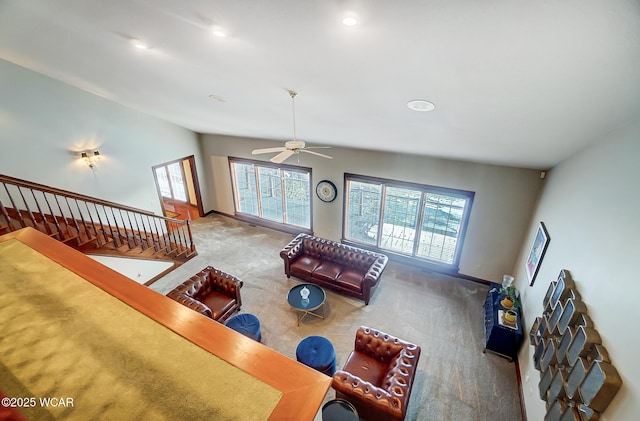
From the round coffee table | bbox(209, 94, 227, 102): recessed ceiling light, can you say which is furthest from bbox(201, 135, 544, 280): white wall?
bbox(209, 94, 227, 102): recessed ceiling light

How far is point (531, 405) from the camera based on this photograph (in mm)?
3051

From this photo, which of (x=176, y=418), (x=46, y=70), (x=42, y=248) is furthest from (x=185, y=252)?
(x=176, y=418)

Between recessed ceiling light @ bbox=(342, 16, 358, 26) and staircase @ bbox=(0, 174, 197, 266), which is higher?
recessed ceiling light @ bbox=(342, 16, 358, 26)

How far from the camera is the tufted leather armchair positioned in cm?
285

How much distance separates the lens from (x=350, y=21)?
162 centimetres

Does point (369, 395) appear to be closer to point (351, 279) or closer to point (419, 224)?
point (351, 279)

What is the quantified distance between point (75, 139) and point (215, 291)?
13.1 feet

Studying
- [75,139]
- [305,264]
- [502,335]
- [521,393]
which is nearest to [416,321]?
[502,335]

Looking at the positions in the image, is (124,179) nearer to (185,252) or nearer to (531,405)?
(185,252)

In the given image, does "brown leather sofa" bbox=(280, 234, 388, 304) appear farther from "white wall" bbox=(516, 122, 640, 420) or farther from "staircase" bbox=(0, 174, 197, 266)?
"staircase" bbox=(0, 174, 197, 266)

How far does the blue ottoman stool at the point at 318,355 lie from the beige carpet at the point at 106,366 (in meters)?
2.67

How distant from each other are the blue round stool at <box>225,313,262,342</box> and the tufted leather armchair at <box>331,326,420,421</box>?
135 cm

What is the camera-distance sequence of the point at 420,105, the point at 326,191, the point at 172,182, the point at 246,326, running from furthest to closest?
the point at 172,182 < the point at 326,191 < the point at 246,326 < the point at 420,105

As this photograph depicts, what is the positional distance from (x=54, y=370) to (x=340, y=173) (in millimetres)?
5652
